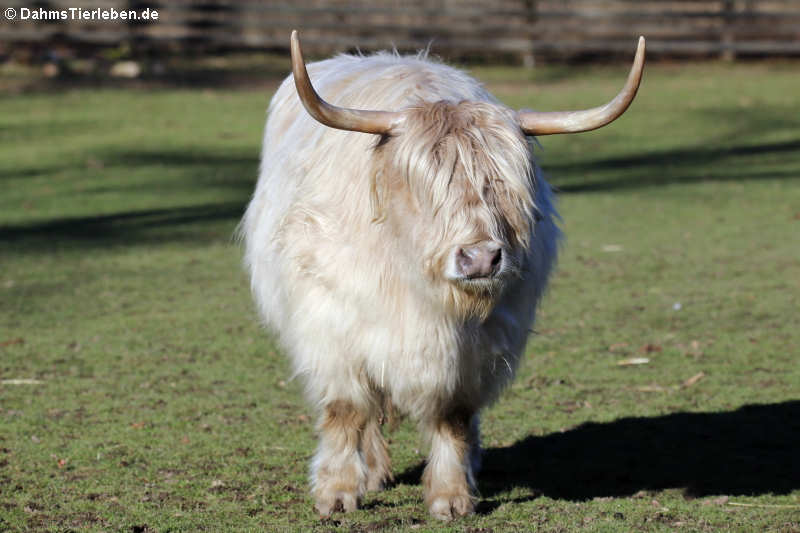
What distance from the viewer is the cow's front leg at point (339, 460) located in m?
4.79

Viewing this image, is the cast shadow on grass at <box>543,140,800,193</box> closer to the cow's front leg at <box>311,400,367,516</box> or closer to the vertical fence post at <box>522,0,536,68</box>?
the vertical fence post at <box>522,0,536,68</box>

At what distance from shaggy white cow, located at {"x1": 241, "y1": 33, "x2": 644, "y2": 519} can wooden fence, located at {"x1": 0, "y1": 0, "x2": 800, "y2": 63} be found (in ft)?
59.7

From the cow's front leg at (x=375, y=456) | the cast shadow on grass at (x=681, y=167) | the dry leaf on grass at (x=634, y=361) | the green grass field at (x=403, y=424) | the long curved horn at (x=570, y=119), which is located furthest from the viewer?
the cast shadow on grass at (x=681, y=167)

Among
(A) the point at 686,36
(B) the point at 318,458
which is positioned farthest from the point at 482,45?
(B) the point at 318,458

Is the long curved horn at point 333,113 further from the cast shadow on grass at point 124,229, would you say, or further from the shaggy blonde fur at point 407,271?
the cast shadow on grass at point 124,229

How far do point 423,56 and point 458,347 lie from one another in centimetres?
219

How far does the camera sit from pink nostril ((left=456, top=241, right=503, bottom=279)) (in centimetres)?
410

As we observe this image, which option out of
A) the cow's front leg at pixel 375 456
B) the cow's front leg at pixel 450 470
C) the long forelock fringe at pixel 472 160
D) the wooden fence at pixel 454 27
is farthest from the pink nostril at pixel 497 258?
the wooden fence at pixel 454 27

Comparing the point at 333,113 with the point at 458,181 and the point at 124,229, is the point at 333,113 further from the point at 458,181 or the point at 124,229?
the point at 124,229

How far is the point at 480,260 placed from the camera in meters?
4.10

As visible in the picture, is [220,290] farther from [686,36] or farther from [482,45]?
[686,36]

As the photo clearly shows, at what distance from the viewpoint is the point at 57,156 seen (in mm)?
14953

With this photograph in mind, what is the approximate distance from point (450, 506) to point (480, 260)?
1205 mm

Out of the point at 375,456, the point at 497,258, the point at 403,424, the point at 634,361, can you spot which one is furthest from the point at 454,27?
the point at 497,258
